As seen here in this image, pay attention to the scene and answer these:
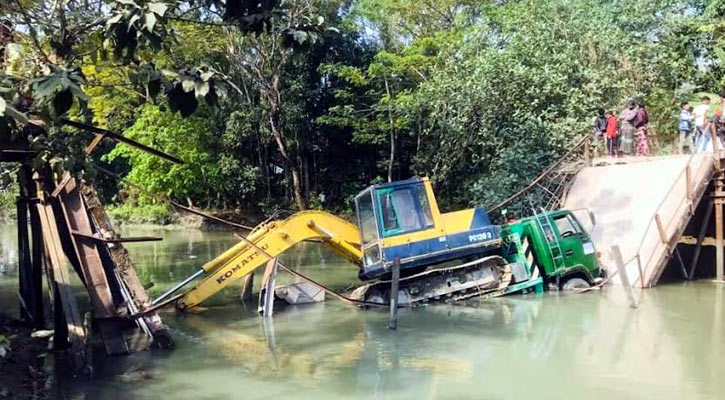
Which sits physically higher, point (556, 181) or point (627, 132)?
point (627, 132)

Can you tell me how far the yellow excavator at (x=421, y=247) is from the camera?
12078 millimetres

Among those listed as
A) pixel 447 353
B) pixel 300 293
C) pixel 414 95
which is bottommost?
pixel 447 353

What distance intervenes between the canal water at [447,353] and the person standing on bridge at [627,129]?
482 cm

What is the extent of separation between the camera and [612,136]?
18.1m

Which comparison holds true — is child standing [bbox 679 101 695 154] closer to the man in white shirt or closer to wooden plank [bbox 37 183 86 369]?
the man in white shirt

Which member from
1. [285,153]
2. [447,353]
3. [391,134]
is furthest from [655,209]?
[285,153]

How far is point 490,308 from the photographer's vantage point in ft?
41.8

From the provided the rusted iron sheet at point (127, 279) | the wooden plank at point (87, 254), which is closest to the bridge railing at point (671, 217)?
the rusted iron sheet at point (127, 279)

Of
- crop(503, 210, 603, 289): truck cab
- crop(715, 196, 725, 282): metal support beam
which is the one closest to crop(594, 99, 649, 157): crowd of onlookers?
crop(715, 196, 725, 282): metal support beam

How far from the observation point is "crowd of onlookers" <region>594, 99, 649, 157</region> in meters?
17.8

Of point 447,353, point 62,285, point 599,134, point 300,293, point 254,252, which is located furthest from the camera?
point 599,134

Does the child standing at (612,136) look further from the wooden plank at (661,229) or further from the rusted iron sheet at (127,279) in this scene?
the rusted iron sheet at (127,279)

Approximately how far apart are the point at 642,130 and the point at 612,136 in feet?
2.45

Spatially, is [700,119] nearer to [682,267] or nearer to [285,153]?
[682,267]
